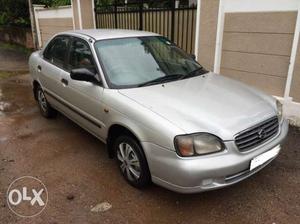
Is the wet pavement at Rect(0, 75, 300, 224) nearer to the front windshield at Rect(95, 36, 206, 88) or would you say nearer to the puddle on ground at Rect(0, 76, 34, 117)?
the front windshield at Rect(95, 36, 206, 88)

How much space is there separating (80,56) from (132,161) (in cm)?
168

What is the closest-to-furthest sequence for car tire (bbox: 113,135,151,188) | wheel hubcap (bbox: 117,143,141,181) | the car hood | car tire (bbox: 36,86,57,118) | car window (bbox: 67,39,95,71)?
1. the car hood
2. car tire (bbox: 113,135,151,188)
3. wheel hubcap (bbox: 117,143,141,181)
4. car window (bbox: 67,39,95,71)
5. car tire (bbox: 36,86,57,118)

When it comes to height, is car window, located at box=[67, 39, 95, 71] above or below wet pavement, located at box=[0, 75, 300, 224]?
above

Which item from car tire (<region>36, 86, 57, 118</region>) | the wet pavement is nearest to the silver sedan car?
the wet pavement

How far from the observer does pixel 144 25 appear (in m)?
7.77

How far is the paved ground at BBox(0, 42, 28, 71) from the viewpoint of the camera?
1083cm

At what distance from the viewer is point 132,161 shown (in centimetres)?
317

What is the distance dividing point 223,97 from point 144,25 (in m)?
5.13

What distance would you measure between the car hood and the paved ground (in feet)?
28.2

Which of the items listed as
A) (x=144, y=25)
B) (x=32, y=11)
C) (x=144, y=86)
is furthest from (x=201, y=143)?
(x=32, y=11)

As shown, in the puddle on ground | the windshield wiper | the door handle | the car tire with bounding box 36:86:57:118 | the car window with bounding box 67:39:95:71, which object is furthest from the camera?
the puddle on ground

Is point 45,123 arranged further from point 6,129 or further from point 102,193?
point 102,193

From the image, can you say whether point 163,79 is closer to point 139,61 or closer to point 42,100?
point 139,61

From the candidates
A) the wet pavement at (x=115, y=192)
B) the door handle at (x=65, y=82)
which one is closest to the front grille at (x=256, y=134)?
the wet pavement at (x=115, y=192)
